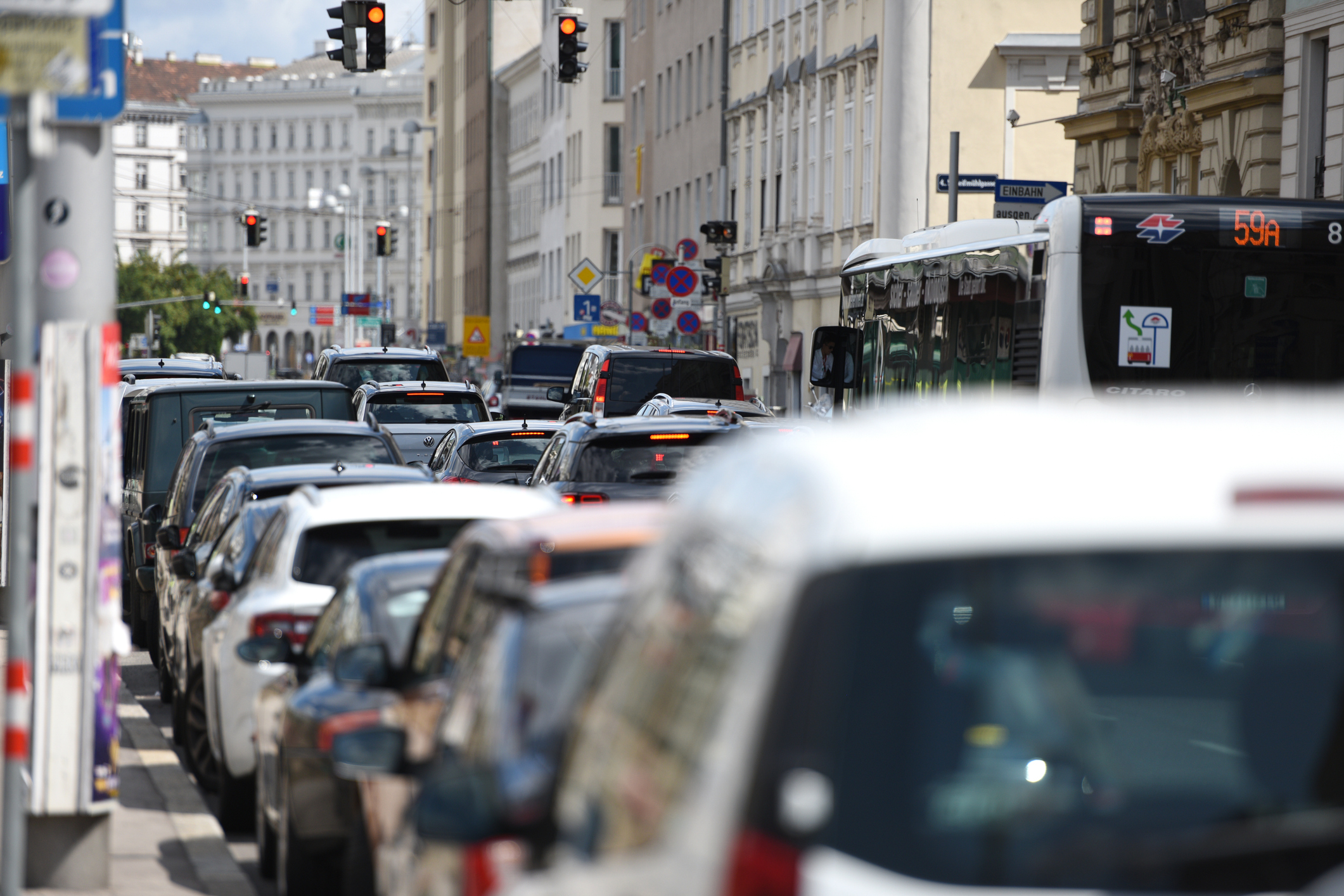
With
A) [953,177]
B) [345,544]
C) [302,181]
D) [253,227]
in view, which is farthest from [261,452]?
[302,181]

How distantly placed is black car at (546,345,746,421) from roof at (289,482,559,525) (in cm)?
1939

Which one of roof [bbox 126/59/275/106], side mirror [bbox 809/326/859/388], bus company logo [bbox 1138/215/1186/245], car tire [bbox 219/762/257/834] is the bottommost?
car tire [bbox 219/762/257/834]

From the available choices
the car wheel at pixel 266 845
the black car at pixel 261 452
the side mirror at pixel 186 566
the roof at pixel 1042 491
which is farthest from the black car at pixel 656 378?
the roof at pixel 1042 491

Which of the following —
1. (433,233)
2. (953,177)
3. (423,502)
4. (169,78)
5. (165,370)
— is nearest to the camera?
(423,502)

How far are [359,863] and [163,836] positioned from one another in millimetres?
2784

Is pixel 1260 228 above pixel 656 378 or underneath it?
above

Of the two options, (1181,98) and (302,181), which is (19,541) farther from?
(302,181)

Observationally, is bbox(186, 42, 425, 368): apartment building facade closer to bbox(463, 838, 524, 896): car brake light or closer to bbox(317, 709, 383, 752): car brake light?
bbox(317, 709, 383, 752): car brake light

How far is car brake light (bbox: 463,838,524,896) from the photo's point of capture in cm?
382

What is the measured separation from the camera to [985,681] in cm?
324

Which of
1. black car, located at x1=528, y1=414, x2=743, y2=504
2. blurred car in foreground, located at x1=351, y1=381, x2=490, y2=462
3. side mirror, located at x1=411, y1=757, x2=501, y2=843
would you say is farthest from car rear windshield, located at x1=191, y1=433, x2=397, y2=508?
side mirror, located at x1=411, y1=757, x2=501, y2=843

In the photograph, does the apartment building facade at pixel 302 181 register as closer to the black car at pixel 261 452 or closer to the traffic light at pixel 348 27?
the traffic light at pixel 348 27

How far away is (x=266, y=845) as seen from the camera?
866cm

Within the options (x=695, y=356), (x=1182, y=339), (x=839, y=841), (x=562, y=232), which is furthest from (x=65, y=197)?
(x=562, y=232)
